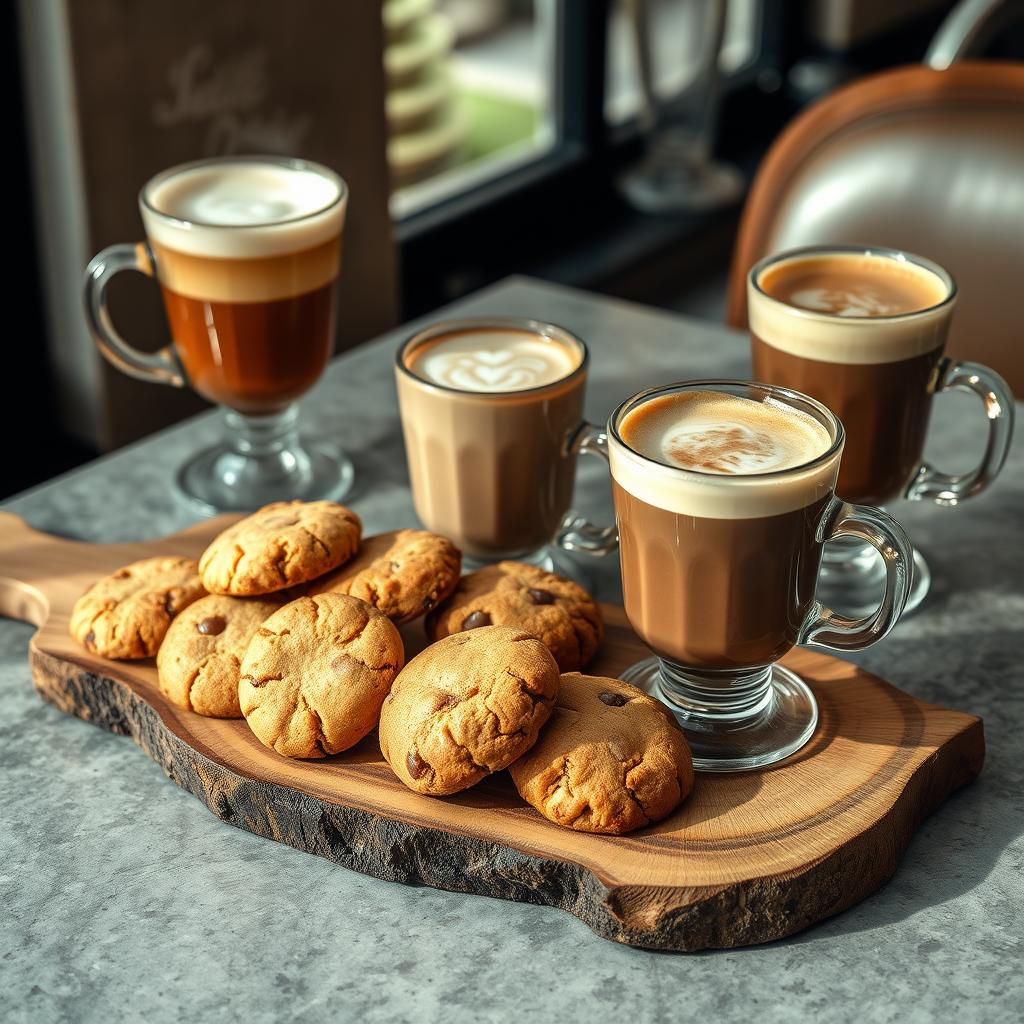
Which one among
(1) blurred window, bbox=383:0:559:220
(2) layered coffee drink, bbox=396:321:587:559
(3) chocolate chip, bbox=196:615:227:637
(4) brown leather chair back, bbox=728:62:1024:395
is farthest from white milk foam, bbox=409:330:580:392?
(1) blurred window, bbox=383:0:559:220

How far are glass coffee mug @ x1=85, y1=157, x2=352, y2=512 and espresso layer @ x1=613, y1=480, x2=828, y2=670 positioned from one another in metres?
0.40

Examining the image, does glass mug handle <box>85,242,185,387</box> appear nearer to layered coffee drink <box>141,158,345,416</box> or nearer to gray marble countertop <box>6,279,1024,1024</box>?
layered coffee drink <box>141,158,345,416</box>

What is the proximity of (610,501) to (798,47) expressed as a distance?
2607mm

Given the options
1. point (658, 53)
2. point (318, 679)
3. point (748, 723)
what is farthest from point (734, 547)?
point (658, 53)

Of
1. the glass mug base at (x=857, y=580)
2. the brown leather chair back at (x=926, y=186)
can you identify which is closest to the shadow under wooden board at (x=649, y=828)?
the glass mug base at (x=857, y=580)

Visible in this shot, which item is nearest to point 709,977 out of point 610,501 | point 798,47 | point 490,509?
point 490,509

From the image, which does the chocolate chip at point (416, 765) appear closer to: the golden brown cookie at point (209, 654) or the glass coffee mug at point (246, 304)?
the golden brown cookie at point (209, 654)

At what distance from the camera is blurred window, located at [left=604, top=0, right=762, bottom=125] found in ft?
8.91

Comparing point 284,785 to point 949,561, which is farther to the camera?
point 949,561

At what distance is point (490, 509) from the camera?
0.93m

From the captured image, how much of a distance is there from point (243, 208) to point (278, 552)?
16.7 inches

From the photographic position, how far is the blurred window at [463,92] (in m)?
2.24

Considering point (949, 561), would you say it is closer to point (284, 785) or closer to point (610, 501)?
point (610, 501)

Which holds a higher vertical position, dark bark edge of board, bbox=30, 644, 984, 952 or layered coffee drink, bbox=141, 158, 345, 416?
layered coffee drink, bbox=141, 158, 345, 416
